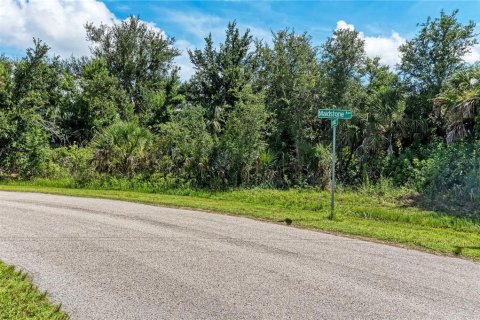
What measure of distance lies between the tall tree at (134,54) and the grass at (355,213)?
64.2 ft

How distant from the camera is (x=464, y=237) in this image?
8242 millimetres

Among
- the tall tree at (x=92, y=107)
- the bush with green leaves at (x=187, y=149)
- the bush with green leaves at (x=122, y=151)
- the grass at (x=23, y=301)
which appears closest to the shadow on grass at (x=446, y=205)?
the bush with green leaves at (x=187, y=149)

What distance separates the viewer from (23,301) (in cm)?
393

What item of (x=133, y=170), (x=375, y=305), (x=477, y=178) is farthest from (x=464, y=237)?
(x=133, y=170)

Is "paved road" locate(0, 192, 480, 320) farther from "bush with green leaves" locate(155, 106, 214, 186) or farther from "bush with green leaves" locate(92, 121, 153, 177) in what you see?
"bush with green leaves" locate(92, 121, 153, 177)

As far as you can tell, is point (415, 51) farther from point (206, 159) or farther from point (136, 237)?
point (136, 237)

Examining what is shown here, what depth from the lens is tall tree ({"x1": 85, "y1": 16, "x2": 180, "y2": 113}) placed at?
32906 mm

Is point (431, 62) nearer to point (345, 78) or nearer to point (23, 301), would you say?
point (345, 78)

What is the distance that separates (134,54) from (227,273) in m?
32.0

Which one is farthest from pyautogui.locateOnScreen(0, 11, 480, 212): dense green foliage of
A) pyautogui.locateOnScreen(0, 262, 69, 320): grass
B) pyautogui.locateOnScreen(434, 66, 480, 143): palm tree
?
pyautogui.locateOnScreen(0, 262, 69, 320): grass

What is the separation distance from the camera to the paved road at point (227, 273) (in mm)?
4047

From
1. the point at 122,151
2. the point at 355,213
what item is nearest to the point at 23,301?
the point at 355,213

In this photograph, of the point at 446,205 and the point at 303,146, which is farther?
the point at 303,146

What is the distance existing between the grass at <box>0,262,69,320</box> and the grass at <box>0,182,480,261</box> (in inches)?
241
